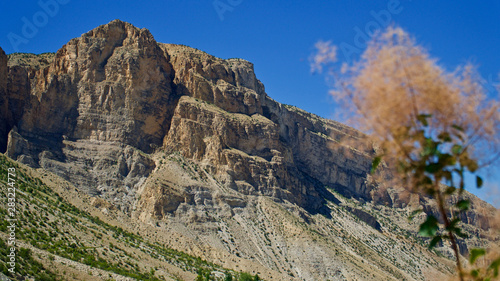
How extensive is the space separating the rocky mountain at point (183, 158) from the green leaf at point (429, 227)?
67110 millimetres

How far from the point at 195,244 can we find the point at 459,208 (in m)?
72.5

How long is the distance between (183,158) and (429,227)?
92243 millimetres

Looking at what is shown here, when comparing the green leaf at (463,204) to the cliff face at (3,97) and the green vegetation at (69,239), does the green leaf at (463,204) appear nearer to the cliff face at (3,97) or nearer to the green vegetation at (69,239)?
the green vegetation at (69,239)

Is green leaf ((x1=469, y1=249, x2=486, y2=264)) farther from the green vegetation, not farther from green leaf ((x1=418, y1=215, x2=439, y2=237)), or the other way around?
the green vegetation

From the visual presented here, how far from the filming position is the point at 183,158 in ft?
320

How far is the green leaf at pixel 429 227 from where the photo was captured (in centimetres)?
632

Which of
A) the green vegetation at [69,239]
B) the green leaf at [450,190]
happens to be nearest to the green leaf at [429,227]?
the green leaf at [450,190]

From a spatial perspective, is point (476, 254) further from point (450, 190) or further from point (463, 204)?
point (450, 190)

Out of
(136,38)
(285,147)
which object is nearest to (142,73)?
(136,38)

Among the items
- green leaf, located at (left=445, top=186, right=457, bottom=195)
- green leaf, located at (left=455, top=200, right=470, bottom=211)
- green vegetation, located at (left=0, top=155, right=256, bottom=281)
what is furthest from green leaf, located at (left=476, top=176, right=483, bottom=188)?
green vegetation, located at (left=0, top=155, right=256, bottom=281)

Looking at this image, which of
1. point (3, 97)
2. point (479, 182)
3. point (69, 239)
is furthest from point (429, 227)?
point (3, 97)

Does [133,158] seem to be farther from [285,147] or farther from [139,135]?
[285,147]
